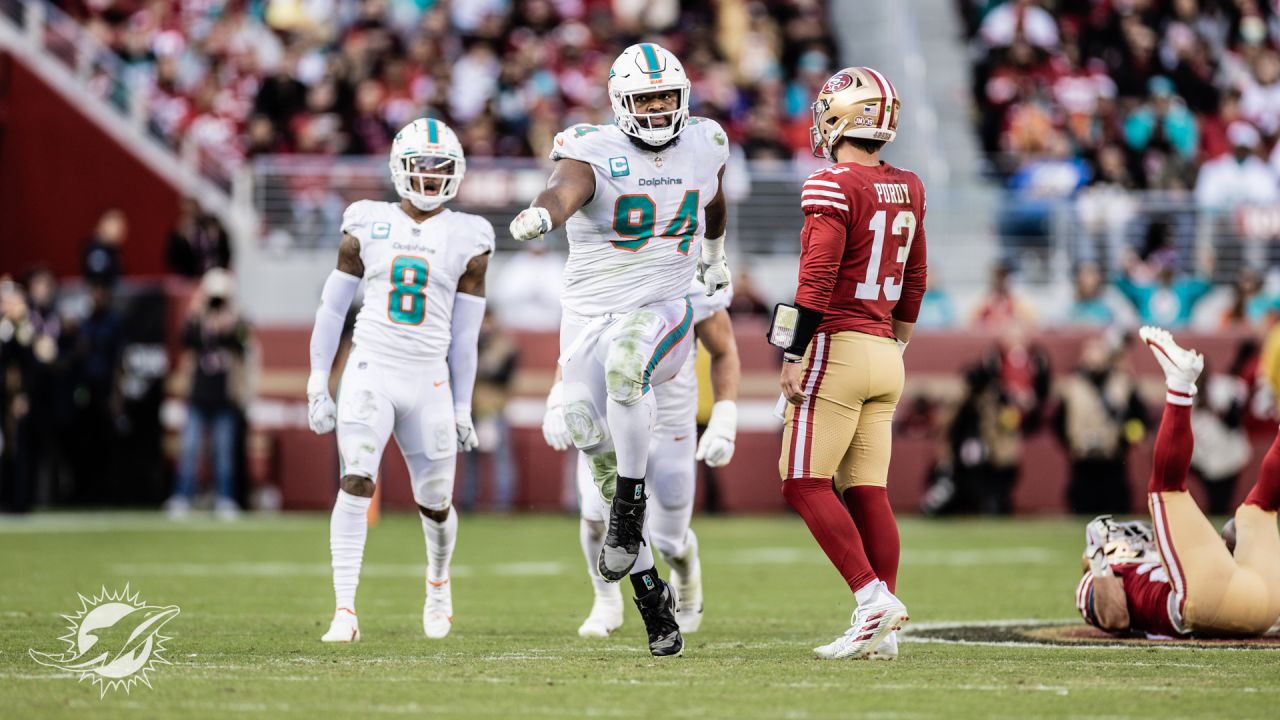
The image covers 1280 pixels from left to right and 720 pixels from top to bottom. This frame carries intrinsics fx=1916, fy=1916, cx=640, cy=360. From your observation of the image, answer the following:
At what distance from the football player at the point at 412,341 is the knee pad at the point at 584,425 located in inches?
34.5

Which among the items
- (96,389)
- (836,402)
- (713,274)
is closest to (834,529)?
(836,402)

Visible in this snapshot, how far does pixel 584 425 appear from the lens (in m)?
7.78

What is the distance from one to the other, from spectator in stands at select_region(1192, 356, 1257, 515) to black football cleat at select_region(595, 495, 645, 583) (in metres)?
11.8

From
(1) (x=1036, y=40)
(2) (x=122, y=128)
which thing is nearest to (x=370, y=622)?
(2) (x=122, y=128)

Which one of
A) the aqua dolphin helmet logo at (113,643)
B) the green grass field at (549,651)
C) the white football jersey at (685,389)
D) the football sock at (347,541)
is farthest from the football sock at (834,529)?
the aqua dolphin helmet logo at (113,643)

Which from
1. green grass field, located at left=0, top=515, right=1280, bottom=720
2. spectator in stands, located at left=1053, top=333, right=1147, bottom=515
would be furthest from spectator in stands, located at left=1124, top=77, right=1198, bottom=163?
green grass field, located at left=0, top=515, right=1280, bottom=720

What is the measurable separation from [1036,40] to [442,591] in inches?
644

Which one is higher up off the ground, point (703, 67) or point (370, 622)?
point (703, 67)

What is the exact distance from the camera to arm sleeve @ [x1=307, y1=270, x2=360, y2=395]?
854 cm

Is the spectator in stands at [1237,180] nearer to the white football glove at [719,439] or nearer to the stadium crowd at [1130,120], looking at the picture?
the stadium crowd at [1130,120]

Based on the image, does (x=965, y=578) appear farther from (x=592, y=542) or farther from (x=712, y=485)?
(x=712, y=485)

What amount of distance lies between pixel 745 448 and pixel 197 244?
5842mm

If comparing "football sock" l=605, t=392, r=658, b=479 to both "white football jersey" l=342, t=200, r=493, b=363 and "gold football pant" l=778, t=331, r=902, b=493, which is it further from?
"white football jersey" l=342, t=200, r=493, b=363

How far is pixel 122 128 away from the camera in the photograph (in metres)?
21.5
